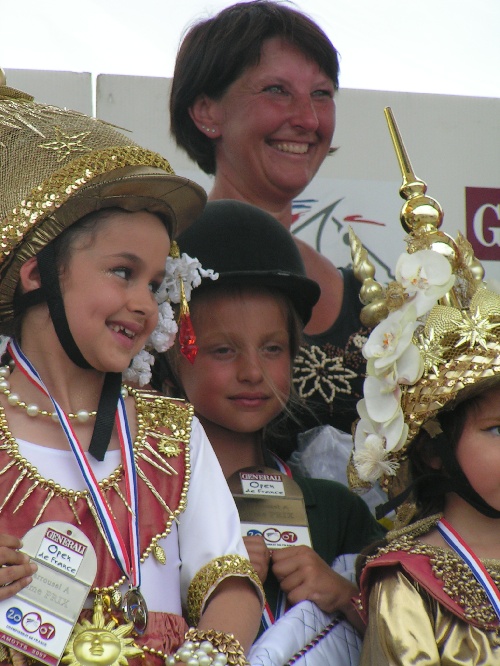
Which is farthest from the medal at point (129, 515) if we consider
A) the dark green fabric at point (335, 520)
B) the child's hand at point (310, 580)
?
the dark green fabric at point (335, 520)

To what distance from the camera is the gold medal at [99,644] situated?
5.96ft

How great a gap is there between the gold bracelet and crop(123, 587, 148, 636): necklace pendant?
0.08m

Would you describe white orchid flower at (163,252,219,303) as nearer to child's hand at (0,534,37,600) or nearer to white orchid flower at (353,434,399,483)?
white orchid flower at (353,434,399,483)

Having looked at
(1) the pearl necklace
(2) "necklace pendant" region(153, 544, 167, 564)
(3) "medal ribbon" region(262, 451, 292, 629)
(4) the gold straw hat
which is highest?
(4) the gold straw hat

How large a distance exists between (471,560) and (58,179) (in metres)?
1.08

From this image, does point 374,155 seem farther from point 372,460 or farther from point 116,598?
point 116,598

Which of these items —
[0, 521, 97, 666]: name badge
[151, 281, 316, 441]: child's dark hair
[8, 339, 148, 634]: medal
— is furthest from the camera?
[151, 281, 316, 441]: child's dark hair

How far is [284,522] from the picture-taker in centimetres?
247

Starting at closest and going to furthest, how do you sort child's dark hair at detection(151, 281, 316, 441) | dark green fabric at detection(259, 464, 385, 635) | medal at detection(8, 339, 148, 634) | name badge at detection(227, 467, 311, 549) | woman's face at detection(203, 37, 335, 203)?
medal at detection(8, 339, 148, 634), name badge at detection(227, 467, 311, 549), dark green fabric at detection(259, 464, 385, 635), child's dark hair at detection(151, 281, 316, 441), woman's face at detection(203, 37, 335, 203)

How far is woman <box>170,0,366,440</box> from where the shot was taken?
3166 mm

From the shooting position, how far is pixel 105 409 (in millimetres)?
2055

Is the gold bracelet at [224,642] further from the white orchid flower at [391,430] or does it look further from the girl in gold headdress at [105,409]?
the white orchid flower at [391,430]

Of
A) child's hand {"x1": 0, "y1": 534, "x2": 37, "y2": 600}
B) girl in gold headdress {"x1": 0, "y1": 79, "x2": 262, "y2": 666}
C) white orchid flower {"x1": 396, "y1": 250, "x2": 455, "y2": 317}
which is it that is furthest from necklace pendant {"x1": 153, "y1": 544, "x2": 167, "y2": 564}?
white orchid flower {"x1": 396, "y1": 250, "x2": 455, "y2": 317}

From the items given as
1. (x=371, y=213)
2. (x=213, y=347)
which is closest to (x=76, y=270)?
(x=213, y=347)
